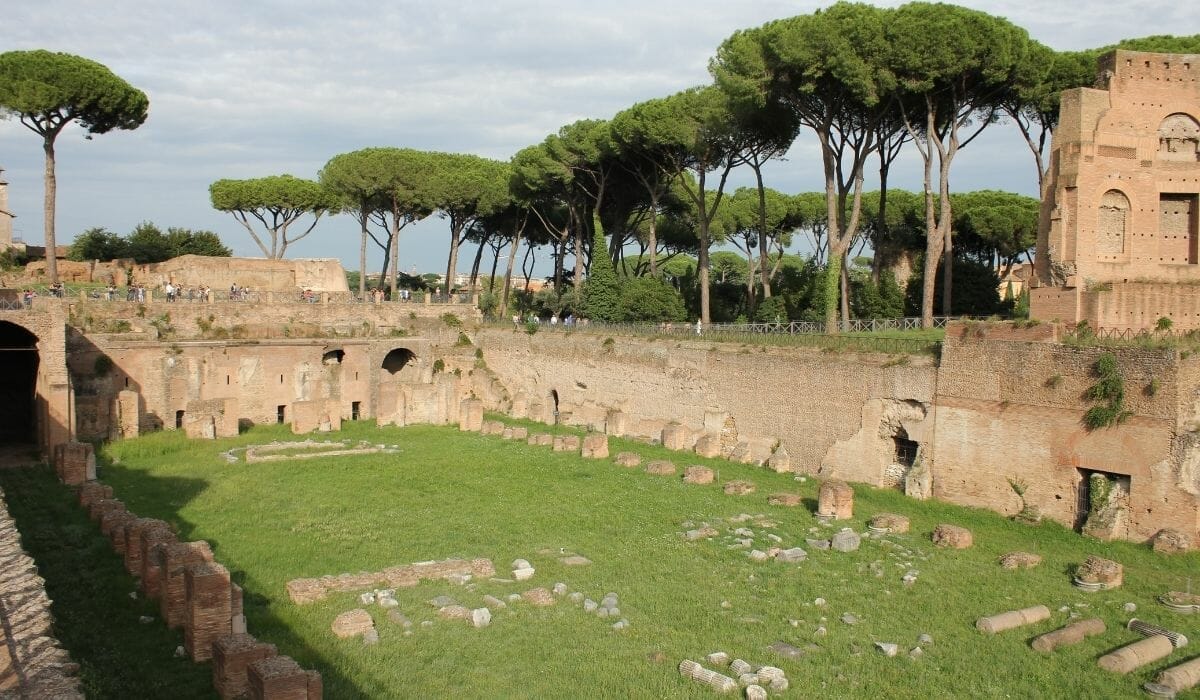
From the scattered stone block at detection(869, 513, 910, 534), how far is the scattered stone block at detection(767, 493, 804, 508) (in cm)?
152

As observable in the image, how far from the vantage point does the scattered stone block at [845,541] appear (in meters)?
11.9

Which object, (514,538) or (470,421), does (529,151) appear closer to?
(470,421)

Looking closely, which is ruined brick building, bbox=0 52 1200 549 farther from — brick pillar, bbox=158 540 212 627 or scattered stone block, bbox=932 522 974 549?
brick pillar, bbox=158 540 212 627

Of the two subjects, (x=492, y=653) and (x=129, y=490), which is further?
(x=129, y=490)

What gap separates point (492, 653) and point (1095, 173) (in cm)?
1342

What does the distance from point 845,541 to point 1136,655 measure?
390 centimetres

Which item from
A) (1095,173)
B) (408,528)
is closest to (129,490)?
(408,528)

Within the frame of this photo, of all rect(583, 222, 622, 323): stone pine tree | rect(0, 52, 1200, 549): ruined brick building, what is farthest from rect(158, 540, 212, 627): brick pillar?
rect(583, 222, 622, 323): stone pine tree

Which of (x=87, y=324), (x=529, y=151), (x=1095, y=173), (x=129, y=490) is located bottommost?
(x=129, y=490)

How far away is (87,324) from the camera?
2266 centimetres

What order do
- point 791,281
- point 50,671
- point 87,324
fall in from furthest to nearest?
point 791,281
point 87,324
point 50,671

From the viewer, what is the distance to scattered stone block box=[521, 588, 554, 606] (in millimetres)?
9922

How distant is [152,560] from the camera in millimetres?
10062

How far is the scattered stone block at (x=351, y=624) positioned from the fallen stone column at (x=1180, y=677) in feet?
22.7
